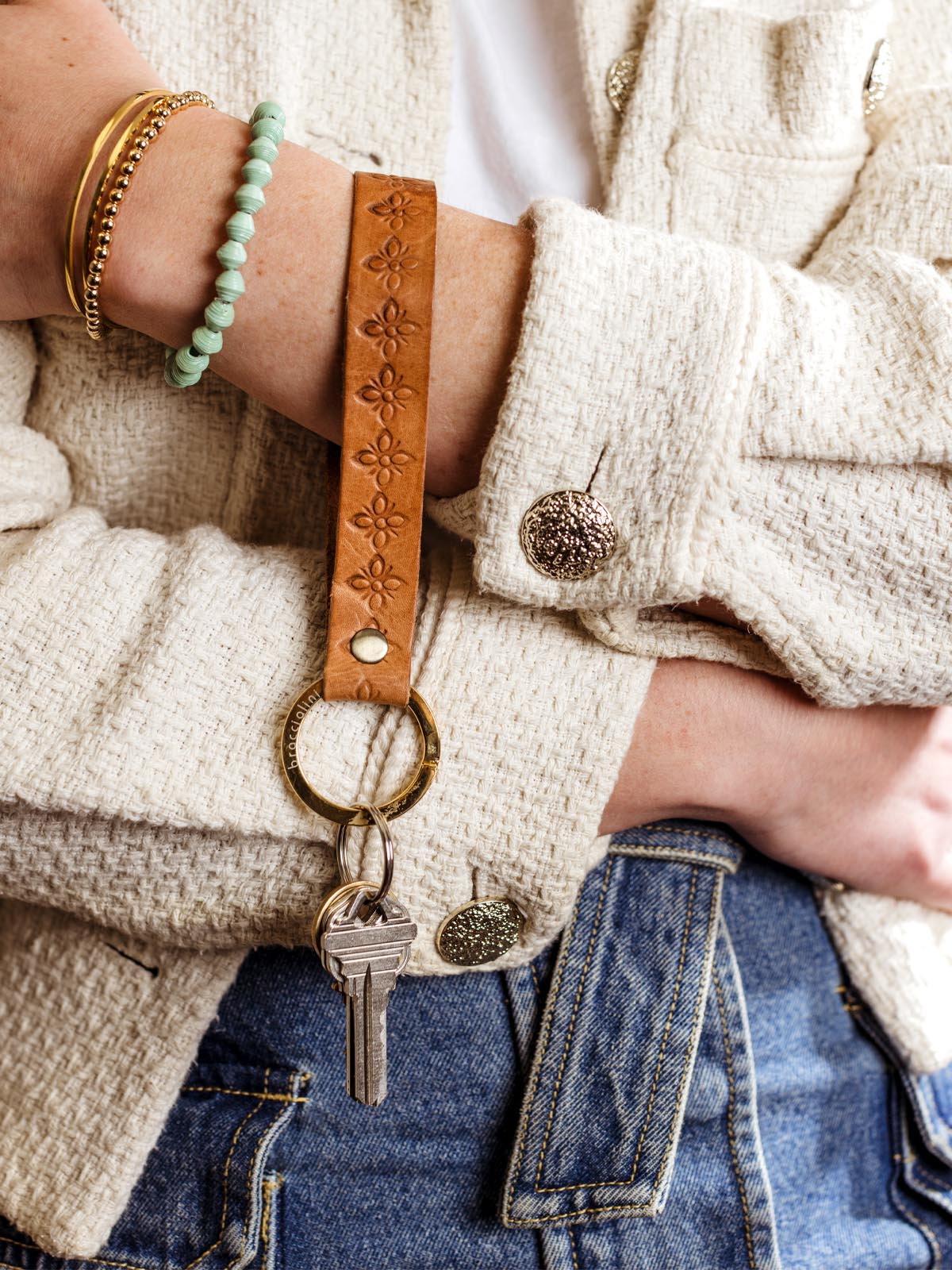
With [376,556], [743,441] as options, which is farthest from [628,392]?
[376,556]

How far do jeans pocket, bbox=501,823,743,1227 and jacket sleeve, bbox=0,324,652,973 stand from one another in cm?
11

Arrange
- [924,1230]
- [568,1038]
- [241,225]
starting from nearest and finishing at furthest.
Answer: [241,225] → [568,1038] → [924,1230]

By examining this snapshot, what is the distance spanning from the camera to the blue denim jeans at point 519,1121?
82 cm

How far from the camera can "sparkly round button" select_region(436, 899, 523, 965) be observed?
2.35 feet

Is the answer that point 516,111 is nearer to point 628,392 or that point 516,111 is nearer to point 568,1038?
point 628,392

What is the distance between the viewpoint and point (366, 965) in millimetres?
675

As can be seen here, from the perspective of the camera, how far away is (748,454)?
647mm

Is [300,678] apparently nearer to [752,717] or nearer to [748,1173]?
[752,717]

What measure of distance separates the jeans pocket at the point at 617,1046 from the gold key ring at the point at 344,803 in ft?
0.82

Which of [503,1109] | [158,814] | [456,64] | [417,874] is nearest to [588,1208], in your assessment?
[503,1109]

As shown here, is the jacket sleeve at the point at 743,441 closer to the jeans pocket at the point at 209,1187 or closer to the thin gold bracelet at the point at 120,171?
the thin gold bracelet at the point at 120,171

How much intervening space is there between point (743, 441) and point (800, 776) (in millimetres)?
323

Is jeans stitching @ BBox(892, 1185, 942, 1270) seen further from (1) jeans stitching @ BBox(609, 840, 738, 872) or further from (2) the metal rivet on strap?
(2) the metal rivet on strap

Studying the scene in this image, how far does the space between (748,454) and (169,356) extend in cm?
41
